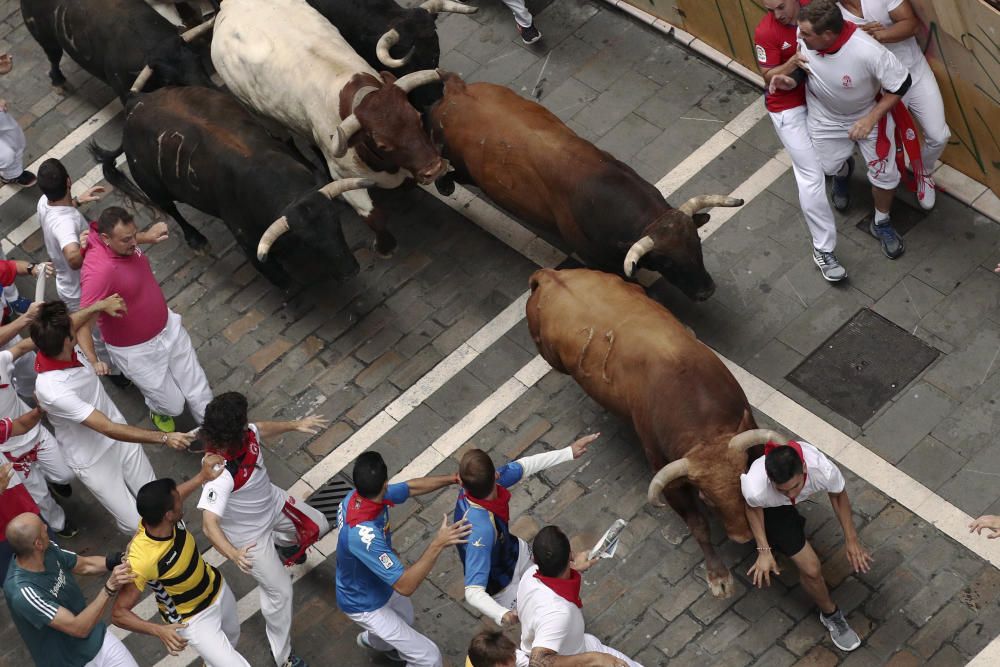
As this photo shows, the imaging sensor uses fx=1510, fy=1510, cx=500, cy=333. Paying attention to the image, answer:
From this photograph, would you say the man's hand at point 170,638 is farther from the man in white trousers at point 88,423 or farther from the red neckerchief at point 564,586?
the red neckerchief at point 564,586

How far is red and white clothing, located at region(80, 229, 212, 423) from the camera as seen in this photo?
458 inches

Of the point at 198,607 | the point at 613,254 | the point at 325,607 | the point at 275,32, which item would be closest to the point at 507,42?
the point at 275,32

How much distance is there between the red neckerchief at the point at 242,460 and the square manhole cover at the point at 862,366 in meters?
4.31

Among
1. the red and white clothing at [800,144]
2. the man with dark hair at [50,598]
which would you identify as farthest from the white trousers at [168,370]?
the red and white clothing at [800,144]

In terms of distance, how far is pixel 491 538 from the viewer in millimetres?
9539

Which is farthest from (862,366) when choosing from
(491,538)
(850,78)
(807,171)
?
(491,538)

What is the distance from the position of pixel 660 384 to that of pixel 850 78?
2839 millimetres

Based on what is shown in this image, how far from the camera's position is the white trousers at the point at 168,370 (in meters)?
12.1

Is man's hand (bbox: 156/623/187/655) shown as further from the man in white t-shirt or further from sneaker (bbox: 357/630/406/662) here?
the man in white t-shirt

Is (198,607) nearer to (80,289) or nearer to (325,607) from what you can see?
(325,607)

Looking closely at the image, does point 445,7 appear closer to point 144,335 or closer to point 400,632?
point 144,335

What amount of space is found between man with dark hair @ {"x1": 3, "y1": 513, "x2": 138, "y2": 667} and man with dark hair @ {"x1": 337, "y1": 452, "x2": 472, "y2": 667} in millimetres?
1421

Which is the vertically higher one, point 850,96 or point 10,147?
point 10,147

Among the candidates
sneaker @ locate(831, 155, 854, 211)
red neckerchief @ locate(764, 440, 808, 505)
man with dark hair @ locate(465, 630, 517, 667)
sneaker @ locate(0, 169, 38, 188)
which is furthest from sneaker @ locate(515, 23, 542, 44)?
man with dark hair @ locate(465, 630, 517, 667)
